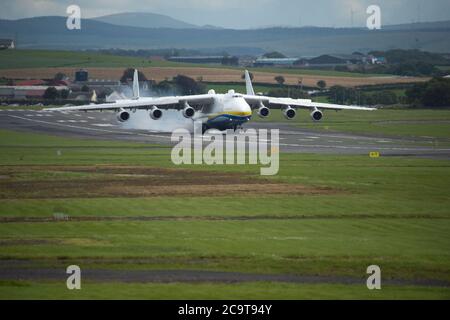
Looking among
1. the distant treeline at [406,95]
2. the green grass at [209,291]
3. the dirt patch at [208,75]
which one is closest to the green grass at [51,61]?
the dirt patch at [208,75]

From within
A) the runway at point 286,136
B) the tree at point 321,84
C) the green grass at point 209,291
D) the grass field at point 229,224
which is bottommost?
the green grass at point 209,291

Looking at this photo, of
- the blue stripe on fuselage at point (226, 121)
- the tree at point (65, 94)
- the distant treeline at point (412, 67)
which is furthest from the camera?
the distant treeline at point (412, 67)

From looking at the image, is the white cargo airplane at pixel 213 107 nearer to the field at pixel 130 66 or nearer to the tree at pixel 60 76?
the field at pixel 130 66

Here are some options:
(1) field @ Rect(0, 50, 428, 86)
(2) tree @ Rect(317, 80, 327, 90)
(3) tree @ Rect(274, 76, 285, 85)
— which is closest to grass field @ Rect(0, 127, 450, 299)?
(2) tree @ Rect(317, 80, 327, 90)

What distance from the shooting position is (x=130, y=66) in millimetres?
179875

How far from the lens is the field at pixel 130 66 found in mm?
155375

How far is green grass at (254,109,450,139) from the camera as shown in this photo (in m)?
85.0

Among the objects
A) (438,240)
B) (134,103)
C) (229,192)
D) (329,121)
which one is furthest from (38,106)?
(438,240)

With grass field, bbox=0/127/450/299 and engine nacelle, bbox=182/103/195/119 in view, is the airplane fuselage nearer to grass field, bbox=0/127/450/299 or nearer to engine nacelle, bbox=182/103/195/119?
engine nacelle, bbox=182/103/195/119

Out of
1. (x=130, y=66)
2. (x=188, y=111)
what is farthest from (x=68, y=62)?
(x=188, y=111)

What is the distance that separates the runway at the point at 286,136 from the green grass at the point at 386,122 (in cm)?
341

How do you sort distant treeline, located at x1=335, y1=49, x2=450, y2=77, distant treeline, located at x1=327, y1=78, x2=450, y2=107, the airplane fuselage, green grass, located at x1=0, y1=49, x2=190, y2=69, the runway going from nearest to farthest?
the runway, the airplane fuselage, distant treeline, located at x1=327, y1=78, x2=450, y2=107, distant treeline, located at x1=335, y1=49, x2=450, y2=77, green grass, located at x1=0, y1=49, x2=190, y2=69

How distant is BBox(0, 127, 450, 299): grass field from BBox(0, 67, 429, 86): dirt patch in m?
95.6
